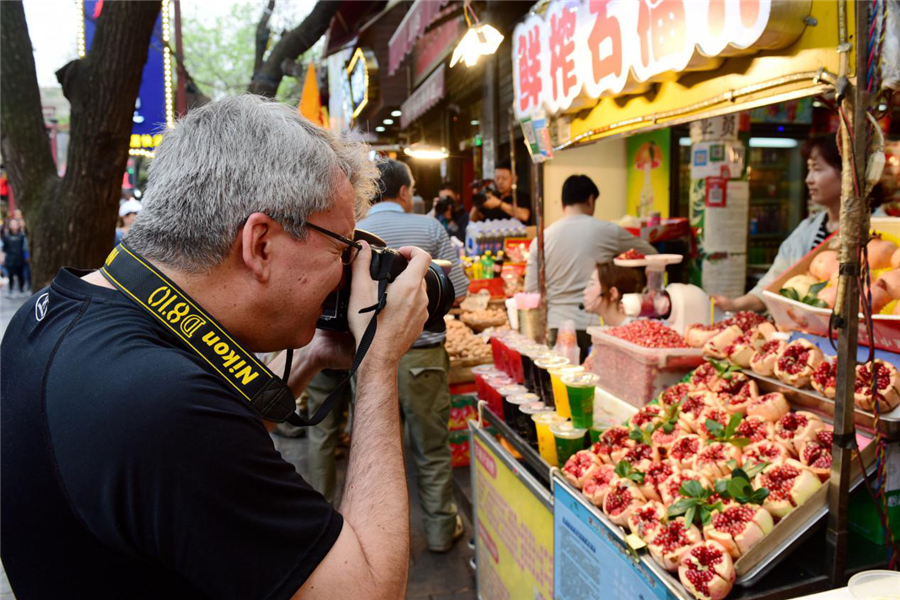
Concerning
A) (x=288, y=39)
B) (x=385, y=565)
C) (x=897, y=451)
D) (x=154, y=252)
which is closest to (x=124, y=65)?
(x=154, y=252)

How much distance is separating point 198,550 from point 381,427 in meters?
0.39

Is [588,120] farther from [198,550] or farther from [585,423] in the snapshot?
[198,550]

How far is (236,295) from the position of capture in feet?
3.54

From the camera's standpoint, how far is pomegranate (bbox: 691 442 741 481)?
1909 mm

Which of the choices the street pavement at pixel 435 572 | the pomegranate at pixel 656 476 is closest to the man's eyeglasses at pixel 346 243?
the pomegranate at pixel 656 476

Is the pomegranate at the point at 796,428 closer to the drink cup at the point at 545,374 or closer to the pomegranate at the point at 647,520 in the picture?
the pomegranate at the point at 647,520

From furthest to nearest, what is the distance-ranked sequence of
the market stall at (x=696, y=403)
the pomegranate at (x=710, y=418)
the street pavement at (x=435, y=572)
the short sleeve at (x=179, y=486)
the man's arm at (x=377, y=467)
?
the street pavement at (x=435, y=572) < the pomegranate at (x=710, y=418) < the market stall at (x=696, y=403) < the man's arm at (x=377, y=467) < the short sleeve at (x=179, y=486)

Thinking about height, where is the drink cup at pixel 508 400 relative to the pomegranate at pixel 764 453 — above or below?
below

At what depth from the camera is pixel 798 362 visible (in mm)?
2066

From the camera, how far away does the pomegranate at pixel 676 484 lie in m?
1.87

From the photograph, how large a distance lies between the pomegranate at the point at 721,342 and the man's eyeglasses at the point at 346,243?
1.70 meters

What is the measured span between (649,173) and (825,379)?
5.58 m

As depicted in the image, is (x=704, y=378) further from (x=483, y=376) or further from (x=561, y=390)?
(x=483, y=376)

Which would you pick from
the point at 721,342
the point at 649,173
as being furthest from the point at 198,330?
the point at 649,173
